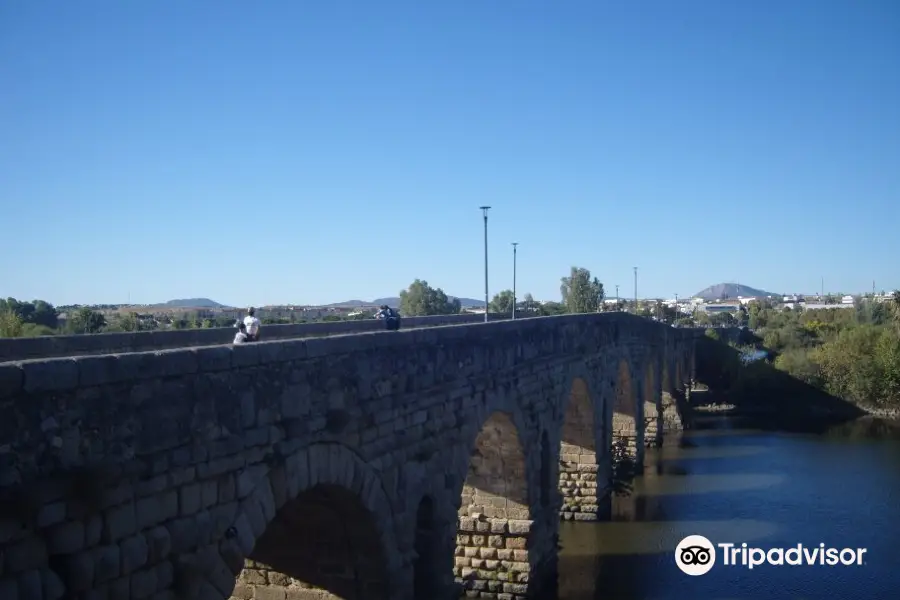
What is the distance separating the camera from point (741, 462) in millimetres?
26922

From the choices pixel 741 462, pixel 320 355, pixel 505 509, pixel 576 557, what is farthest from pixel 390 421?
pixel 741 462

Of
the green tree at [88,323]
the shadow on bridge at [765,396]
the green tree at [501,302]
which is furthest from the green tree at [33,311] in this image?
the green tree at [501,302]

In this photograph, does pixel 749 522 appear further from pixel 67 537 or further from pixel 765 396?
pixel 765 396

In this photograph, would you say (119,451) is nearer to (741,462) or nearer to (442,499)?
(442,499)

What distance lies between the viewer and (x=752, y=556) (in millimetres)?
16422

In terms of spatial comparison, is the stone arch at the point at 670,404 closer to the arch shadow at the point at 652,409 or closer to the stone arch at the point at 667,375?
the stone arch at the point at 667,375

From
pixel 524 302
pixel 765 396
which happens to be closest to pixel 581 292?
pixel 524 302

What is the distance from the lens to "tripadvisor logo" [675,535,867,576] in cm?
1595

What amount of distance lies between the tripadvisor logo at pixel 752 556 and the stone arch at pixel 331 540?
8.81 m

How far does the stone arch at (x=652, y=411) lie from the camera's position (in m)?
30.1

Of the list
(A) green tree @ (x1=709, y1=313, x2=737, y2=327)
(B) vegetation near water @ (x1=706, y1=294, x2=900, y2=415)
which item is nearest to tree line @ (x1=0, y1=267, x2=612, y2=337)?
(B) vegetation near water @ (x1=706, y1=294, x2=900, y2=415)

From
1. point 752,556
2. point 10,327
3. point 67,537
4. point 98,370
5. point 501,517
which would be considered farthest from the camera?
point 752,556

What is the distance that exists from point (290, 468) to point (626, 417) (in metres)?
19.5

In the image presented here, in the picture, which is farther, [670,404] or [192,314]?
[670,404]
